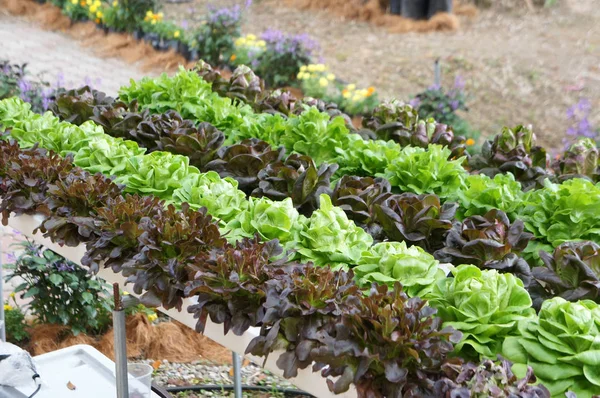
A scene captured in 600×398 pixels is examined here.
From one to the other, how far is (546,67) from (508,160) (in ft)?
25.2

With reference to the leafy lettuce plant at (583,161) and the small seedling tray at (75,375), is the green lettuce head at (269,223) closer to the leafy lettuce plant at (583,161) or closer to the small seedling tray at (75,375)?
the small seedling tray at (75,375)

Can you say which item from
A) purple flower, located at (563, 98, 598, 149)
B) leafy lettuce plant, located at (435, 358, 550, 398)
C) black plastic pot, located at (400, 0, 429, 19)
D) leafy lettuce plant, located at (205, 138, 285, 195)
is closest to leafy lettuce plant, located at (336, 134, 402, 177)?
leafy lettuce plant, located at (205, 138, 285, 195)

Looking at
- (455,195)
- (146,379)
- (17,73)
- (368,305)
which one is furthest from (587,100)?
(368,305)

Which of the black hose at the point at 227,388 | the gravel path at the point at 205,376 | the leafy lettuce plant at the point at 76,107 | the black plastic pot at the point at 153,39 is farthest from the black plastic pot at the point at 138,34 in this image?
the black hose at the point at 227,388

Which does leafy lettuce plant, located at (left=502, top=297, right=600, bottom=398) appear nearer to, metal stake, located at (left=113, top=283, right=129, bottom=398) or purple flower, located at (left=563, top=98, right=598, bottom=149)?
metal stake, located at (left=113, top=283, right=129, bottom=398)

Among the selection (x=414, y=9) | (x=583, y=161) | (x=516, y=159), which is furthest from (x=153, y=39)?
(x=583, y=161)

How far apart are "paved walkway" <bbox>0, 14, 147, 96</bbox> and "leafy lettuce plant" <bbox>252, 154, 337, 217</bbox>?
6.04 meters

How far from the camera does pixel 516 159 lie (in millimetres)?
3205

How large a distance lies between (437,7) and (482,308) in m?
10.7

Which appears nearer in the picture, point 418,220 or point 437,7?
point 418,220

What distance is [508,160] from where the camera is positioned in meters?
3.22

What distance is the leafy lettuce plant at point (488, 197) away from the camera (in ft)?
8.52

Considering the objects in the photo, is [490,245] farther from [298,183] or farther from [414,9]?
[414,9]

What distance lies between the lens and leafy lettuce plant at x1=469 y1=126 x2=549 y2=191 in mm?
3156
